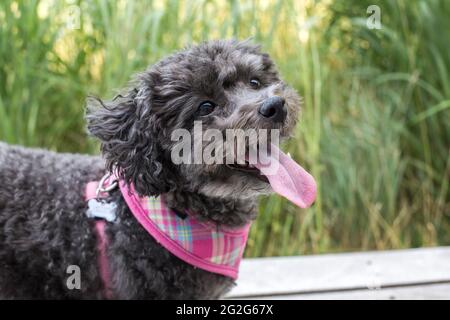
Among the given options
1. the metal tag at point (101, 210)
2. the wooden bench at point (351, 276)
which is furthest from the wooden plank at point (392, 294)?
the metal tag at point (101, 210)

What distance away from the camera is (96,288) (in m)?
2.17

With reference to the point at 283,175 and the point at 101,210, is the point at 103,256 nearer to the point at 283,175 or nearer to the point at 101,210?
the point at 101,210

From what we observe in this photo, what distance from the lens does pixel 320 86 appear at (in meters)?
3.49

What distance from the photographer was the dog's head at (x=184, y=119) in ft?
6.61

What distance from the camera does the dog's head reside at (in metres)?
2.01

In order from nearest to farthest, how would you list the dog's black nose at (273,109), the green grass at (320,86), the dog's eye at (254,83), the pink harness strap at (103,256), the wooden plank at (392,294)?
the dog's black nose at (273,109) < the pink harness strap at (103,256) < the dog's eye at (254,83) < the wooden plank at (392,294) < the green grass at (320,86)

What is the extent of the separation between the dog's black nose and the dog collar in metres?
0.45

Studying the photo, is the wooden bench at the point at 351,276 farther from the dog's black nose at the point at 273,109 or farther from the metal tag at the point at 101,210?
the dog's black nose at the point at 273,109

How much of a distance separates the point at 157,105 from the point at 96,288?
27.2 inches

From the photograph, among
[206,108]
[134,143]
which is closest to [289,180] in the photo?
[206,108]

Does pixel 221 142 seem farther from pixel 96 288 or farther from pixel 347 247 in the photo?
pixel 347 247

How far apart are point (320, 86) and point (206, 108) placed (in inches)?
61.1

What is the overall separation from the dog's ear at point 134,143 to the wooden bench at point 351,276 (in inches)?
34.2
